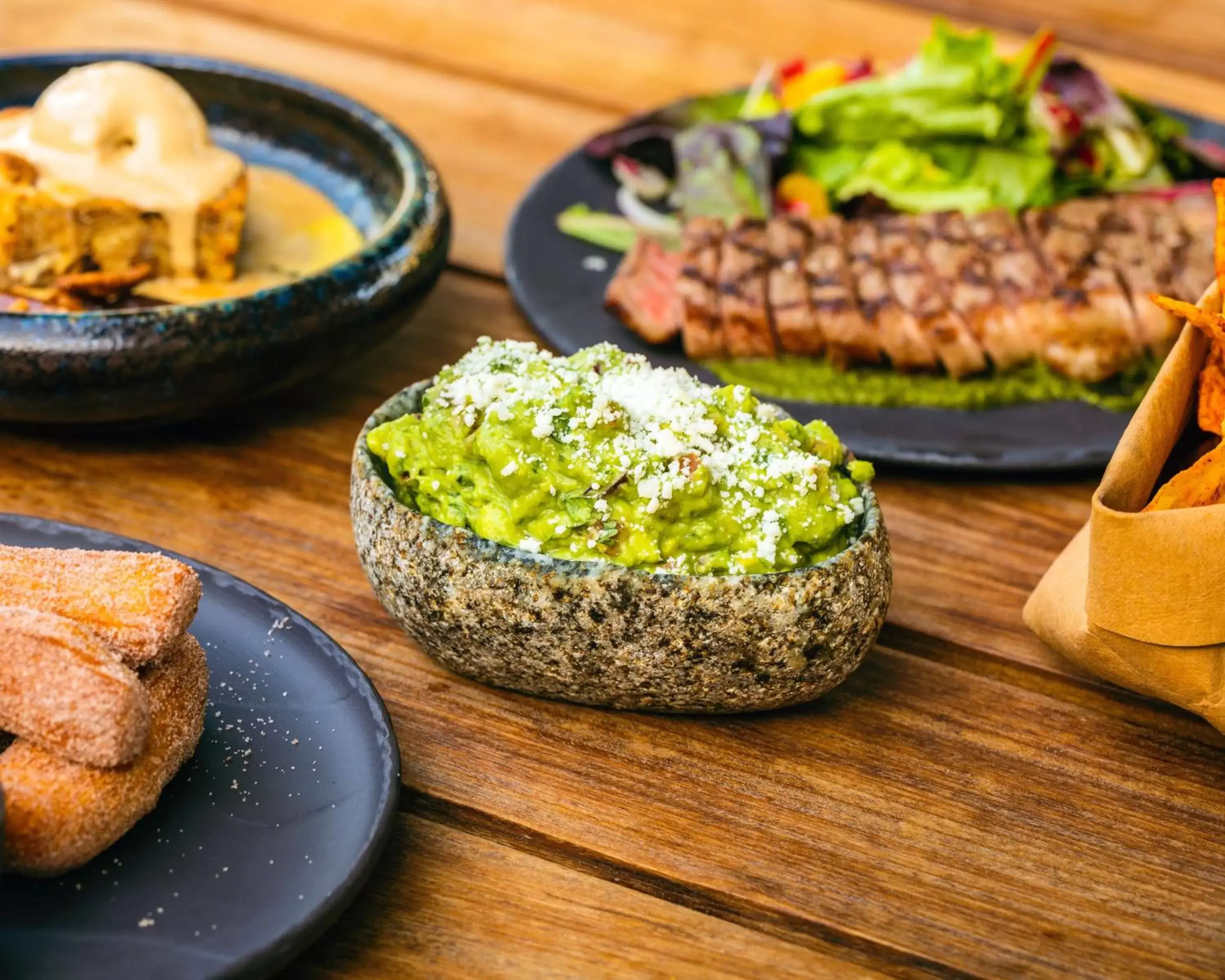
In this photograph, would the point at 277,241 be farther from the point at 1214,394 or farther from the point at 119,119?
the point at 1214,394

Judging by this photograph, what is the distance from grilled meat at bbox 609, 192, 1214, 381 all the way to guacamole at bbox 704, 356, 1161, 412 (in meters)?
0.02

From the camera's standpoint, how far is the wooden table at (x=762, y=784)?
1.46 m

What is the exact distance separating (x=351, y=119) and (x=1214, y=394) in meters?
1.60

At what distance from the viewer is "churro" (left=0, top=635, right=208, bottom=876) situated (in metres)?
1.30

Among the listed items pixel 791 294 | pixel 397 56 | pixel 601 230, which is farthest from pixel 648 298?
pixel 397 56

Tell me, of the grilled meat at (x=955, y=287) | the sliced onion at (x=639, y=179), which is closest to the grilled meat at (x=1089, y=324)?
the grilled meat at (x=955, y=287)

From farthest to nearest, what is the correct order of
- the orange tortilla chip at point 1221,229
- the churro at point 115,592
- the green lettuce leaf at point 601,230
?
the green lettuce leaf at point 601,230
the orange tortilla chip at point 1221,229
the churro at point 115,592

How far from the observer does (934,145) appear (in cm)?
320

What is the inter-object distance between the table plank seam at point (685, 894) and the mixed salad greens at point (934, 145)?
171cm

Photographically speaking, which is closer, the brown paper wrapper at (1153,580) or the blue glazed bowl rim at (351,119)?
the brown paper wrapper at (1153,580)

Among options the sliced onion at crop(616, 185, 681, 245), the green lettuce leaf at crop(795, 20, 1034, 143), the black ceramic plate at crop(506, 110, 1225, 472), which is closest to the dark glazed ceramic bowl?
the black ceramic plate at crop(506, 110, 1225, 472)

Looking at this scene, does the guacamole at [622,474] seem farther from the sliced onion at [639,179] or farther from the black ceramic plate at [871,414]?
the sliced onion at [639,179]

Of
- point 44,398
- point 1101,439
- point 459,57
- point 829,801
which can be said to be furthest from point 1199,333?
point 459,57

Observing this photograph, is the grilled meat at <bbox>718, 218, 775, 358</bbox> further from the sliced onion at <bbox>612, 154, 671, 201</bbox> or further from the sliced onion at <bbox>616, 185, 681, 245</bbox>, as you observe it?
the sliced onion at <bbox>612, 154, 671, 201</bbox>
